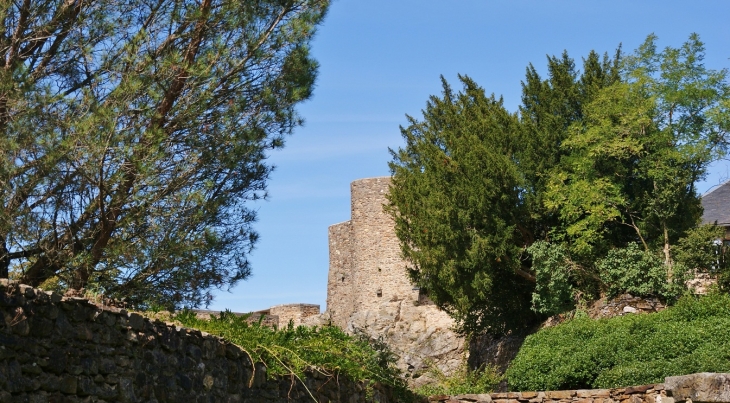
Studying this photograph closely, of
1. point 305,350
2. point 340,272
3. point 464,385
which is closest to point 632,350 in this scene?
point 464,385

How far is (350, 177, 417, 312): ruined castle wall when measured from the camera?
32094 mm

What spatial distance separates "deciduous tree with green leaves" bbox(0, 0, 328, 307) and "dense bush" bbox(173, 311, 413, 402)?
2.05 metres

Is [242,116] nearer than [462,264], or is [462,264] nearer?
[242,116]

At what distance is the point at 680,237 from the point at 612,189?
187cm

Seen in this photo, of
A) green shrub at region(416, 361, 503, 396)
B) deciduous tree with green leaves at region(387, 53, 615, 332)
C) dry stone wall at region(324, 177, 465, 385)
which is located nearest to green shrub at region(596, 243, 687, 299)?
deciduous tree with green leaves at region(387, 53, 615, 332)

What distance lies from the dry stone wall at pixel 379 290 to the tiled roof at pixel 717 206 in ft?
27.2

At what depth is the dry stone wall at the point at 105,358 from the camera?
571 cm

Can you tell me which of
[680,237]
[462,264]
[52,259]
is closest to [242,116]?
[52,259]

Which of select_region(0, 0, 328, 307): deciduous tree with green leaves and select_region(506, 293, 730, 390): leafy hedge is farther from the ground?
select_region(0, 0, 328, 307): deciduous tree with green leaves

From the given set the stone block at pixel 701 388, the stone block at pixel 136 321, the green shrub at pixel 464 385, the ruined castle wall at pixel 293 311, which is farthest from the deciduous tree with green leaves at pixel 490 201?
the stone block at pixel 136 321

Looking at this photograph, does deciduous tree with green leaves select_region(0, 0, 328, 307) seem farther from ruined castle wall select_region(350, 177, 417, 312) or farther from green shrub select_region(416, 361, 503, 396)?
ruined castle wall select_region(350, 177, 417, 312)

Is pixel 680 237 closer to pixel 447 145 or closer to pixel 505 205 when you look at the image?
pixel 505 205

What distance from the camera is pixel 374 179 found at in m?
33.0

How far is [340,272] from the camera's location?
35125 mm
